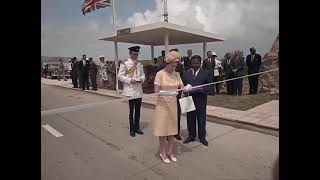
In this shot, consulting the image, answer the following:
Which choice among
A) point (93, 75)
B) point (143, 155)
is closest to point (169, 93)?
point (143, 155)

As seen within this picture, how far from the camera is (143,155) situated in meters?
4.63

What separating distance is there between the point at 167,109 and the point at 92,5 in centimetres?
968

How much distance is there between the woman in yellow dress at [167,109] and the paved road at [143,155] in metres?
0.20

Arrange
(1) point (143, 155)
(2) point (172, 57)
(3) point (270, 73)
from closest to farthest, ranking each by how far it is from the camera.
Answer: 1. (2) point (172, 57)
2. (1) point (143, 155)
3. (3) point (270, 73)

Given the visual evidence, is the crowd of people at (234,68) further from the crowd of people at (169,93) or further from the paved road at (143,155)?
the crowd of people at (169,93)

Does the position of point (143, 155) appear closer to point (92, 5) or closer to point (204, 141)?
point (204, 141)

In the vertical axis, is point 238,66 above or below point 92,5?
below

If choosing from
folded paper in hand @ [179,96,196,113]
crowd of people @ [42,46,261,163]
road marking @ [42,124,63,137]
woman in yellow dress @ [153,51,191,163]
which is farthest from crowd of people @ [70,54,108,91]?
woman in yellow dress @ [153,51,191,163]

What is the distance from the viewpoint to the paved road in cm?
394

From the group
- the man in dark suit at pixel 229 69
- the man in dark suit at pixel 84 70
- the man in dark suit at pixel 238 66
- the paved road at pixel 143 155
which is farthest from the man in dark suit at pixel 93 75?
the paved road at pixel 143 155

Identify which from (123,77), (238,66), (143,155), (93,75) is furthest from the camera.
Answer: (93,75)
